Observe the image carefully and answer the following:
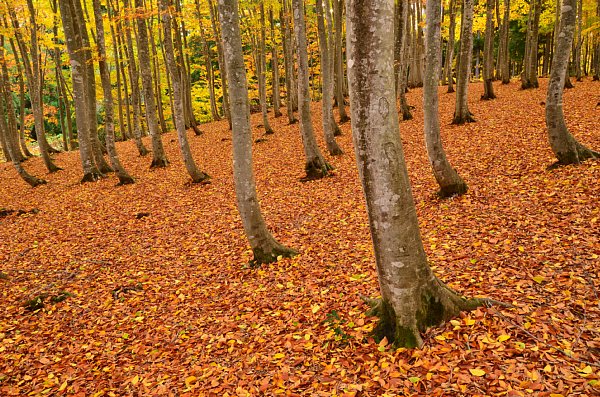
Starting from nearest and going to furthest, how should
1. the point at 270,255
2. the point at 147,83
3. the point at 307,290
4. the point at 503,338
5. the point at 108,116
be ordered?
the point at 503,338 → the point at 307,290 → the point at 270,255 → the point at 147,83 → the point at 108,116

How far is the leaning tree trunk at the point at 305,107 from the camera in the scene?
10.6m

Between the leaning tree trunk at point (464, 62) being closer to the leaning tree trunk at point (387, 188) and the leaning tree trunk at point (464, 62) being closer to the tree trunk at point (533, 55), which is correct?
the tree trunk at point (533, 55)

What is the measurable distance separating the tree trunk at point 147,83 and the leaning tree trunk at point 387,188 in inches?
388

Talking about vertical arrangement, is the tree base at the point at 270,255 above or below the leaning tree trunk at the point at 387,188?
below

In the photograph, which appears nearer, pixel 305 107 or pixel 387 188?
pixel 387 188

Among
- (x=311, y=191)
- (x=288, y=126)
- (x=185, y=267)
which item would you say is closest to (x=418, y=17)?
(x=288, y=126)

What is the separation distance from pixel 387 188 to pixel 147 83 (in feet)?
42.0

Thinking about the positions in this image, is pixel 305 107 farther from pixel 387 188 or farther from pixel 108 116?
pixel 387 188

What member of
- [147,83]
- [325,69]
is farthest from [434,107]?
[147,83]

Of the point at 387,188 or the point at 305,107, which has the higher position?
the point at 305,107

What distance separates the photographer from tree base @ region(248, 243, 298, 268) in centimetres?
683

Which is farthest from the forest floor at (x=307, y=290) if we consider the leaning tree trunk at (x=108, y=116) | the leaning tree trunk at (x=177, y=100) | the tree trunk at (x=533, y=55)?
the tree trunk at (x=533, y=55)

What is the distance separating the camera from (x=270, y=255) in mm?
6852

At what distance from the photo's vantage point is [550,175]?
24.0 ft
